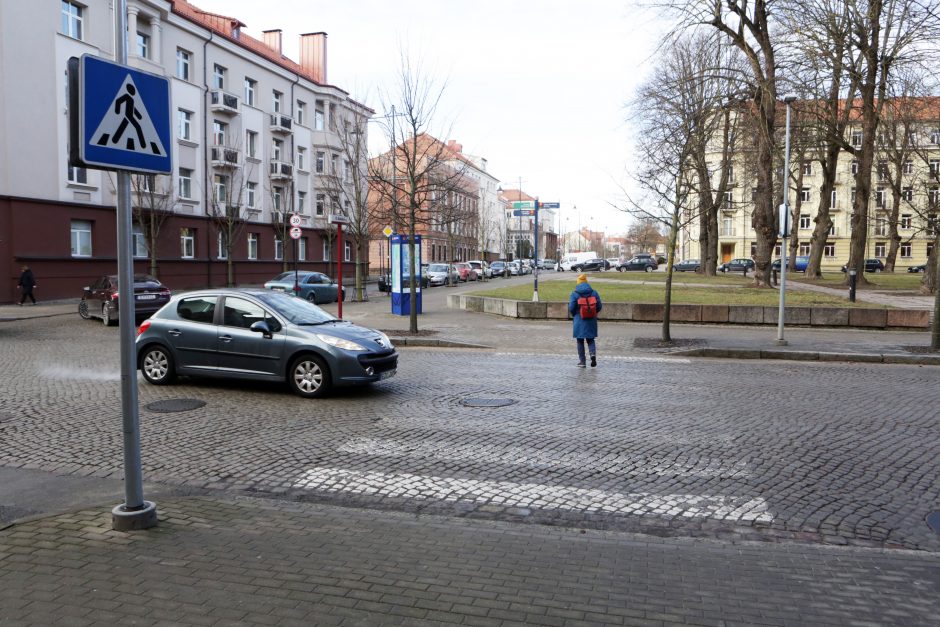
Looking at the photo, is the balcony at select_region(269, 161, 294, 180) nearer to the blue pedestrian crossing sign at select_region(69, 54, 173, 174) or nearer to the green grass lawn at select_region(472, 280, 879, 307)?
the green grass lawn at select_region(472, 280, 879, 307)

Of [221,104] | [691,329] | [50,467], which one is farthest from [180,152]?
[50,467]

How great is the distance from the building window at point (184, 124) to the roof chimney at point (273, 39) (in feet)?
55.7

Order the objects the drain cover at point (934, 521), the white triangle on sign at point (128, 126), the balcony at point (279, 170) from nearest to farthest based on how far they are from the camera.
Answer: the white triangle on sign at point (128, 126) < the drain cover at point (934, 521) < the balcony at point (279, 170)

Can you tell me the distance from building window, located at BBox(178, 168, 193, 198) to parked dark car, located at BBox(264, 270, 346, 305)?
1060 centimetres

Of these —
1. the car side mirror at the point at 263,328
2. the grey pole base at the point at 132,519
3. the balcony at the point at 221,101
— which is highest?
the balcony at the point at 221,101

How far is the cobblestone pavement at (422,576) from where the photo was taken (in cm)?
365

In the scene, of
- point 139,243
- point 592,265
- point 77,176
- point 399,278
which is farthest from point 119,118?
point 592,265

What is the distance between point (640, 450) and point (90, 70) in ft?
19.2

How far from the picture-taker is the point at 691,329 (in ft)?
64.5

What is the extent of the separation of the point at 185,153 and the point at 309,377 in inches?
1263

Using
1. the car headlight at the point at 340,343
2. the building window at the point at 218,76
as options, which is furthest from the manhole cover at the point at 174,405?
the building window at the point at 218,76

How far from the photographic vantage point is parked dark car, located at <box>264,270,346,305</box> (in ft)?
95.7

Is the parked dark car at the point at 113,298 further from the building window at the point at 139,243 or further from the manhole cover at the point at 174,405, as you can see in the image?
the manhole cover at the point at 174,405

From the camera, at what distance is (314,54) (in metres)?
54.5
